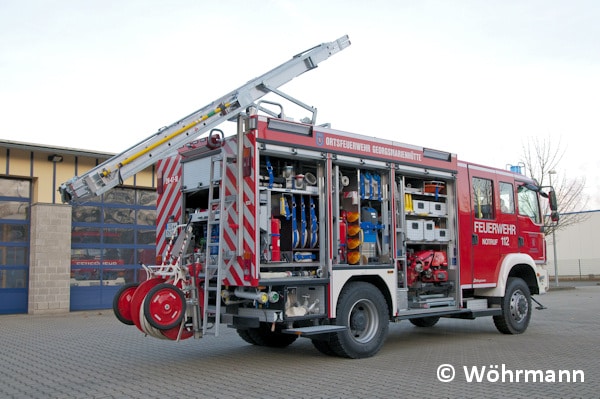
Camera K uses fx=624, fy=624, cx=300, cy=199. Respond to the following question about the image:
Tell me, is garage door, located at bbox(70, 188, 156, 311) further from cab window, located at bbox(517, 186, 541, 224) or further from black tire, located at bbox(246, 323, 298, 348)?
cab window, located at bbox(517, 186, 541, 224)

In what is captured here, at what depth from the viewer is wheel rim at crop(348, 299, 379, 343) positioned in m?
8.67

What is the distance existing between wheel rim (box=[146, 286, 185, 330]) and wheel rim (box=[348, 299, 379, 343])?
2.40 meters

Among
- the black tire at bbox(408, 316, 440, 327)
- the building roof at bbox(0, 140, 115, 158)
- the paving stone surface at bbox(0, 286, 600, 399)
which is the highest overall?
the building roof at bbox(0, 140, 115, 158)

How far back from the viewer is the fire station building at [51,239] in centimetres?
1530

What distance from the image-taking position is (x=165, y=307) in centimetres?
751

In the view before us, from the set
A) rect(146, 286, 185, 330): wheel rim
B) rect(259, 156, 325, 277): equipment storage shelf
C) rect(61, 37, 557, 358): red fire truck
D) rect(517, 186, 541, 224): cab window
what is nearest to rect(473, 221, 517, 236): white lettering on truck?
rect(61, 37, 557, 358): red fire truck

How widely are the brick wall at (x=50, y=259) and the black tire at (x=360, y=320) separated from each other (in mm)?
9560

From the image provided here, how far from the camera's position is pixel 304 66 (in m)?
9.86

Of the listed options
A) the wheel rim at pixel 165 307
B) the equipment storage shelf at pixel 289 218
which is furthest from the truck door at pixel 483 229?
the wheel rim at pixel 165 307

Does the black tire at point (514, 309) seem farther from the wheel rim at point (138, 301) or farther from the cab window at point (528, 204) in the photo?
the wheel rim at point (138, 301)

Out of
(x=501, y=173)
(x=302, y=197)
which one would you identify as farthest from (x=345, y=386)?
(x=501, y=173)

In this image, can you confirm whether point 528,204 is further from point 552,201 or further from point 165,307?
point 165,307

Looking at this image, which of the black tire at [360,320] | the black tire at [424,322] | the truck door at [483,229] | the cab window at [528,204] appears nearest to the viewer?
the black tire at [360,320]

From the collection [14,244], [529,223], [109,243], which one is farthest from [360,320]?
[14,244]
